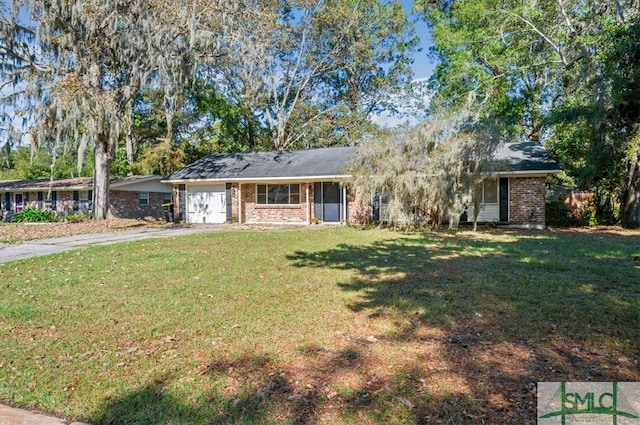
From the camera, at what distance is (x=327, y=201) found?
704 inches

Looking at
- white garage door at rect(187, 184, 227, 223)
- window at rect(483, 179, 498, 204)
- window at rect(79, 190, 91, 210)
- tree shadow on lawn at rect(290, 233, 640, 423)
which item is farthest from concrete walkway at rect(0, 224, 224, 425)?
window at rect(483, 179, 498, 204)

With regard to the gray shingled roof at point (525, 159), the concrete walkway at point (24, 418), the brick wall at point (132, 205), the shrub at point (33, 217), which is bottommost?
the concrete walkway at point (24, 418)

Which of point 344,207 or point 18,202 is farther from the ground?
point 18,202

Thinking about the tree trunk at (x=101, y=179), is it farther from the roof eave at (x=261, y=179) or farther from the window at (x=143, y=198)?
the window at (x=143, y=198)

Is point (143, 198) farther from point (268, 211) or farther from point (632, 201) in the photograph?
point (632, 201)

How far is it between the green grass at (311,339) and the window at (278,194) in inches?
444

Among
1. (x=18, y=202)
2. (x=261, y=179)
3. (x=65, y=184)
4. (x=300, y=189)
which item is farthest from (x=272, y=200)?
(x=18, y=202)

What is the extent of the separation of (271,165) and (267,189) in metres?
1.31

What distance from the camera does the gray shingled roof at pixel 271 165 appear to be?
1762 centimetres

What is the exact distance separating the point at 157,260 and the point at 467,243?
7.27 meters

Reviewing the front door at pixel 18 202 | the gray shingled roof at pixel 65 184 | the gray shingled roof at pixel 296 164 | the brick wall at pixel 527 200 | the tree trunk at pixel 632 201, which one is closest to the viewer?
the tree trunk at pixel 632 201

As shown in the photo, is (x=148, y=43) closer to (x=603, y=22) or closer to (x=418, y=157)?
(x=418, y=157)

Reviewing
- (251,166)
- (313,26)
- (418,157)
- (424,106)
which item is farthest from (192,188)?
(424,106)

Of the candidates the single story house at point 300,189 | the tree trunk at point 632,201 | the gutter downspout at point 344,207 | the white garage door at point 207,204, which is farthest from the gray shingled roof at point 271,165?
the tree trunk at point 632,201
